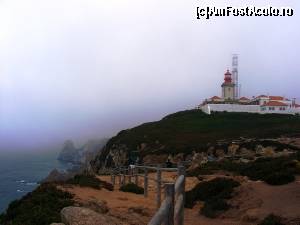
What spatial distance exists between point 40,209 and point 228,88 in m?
97.8

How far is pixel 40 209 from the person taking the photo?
42.2ft

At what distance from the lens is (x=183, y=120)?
90.2 metres

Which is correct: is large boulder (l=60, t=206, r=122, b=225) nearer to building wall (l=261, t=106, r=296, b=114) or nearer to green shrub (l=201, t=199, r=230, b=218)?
green shrub (l=201, t=199, r=230, b=218)

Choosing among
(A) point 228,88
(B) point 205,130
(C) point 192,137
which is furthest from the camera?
(A) point 228,88

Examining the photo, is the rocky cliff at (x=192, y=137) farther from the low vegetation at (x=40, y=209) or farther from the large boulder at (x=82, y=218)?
the large boulder at (x=82, y=218)

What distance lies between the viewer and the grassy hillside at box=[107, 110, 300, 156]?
198ft

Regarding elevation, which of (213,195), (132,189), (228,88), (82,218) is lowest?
(132,189)

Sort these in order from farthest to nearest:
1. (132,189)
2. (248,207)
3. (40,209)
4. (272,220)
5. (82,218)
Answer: (132,189) → (248,207) → (40,209) → (272,220) → (82,218)

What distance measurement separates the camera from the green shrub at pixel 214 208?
1356 centimetres

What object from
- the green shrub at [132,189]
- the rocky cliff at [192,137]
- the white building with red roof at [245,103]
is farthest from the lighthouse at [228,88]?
the green shrub at [132,189]

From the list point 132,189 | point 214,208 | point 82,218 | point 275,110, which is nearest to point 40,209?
point 82,218

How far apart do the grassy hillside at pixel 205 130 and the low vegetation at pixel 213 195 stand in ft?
111

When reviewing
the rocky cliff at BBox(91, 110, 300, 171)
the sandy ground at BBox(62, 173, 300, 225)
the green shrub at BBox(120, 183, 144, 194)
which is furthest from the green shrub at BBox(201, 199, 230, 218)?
the rocky cliff at BBox(91, 110, 300, 171)

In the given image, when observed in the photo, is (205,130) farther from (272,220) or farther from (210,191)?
(272,220)
